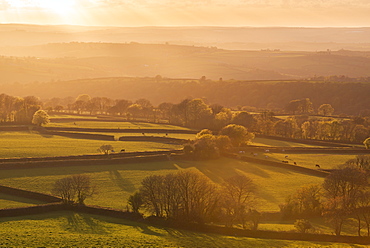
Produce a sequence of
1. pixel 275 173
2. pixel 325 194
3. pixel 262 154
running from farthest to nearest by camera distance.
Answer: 1. pixel 262 154
2. pixel 275 173
3. pixel 325 194

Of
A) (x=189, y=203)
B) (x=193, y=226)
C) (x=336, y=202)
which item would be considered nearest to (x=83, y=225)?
(x=193, y=226)

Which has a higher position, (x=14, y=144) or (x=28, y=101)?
(x=28, y=101)

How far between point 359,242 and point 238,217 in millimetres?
13403

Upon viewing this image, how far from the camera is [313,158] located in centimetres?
8925

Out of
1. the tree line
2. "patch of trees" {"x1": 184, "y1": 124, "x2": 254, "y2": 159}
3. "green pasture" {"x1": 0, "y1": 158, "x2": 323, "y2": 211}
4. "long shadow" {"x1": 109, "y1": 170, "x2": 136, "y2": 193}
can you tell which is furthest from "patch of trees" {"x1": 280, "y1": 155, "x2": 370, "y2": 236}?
the tree line

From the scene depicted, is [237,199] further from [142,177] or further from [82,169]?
[82,169]

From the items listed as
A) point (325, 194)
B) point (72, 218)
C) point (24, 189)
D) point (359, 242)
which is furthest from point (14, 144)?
point (359, 242)

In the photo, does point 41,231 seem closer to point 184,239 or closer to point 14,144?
point 184,239

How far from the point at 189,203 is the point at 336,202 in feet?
60.7

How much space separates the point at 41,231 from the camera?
42.8 m

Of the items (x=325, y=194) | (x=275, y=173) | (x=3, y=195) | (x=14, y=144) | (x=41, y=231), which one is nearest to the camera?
(x=41, y=231)

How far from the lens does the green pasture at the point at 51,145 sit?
7906 cm

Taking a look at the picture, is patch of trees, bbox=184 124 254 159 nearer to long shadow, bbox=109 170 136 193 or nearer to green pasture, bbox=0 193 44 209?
long shadow, bbox=109 170 136 193

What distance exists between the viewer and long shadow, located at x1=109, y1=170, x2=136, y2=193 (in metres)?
63.6
